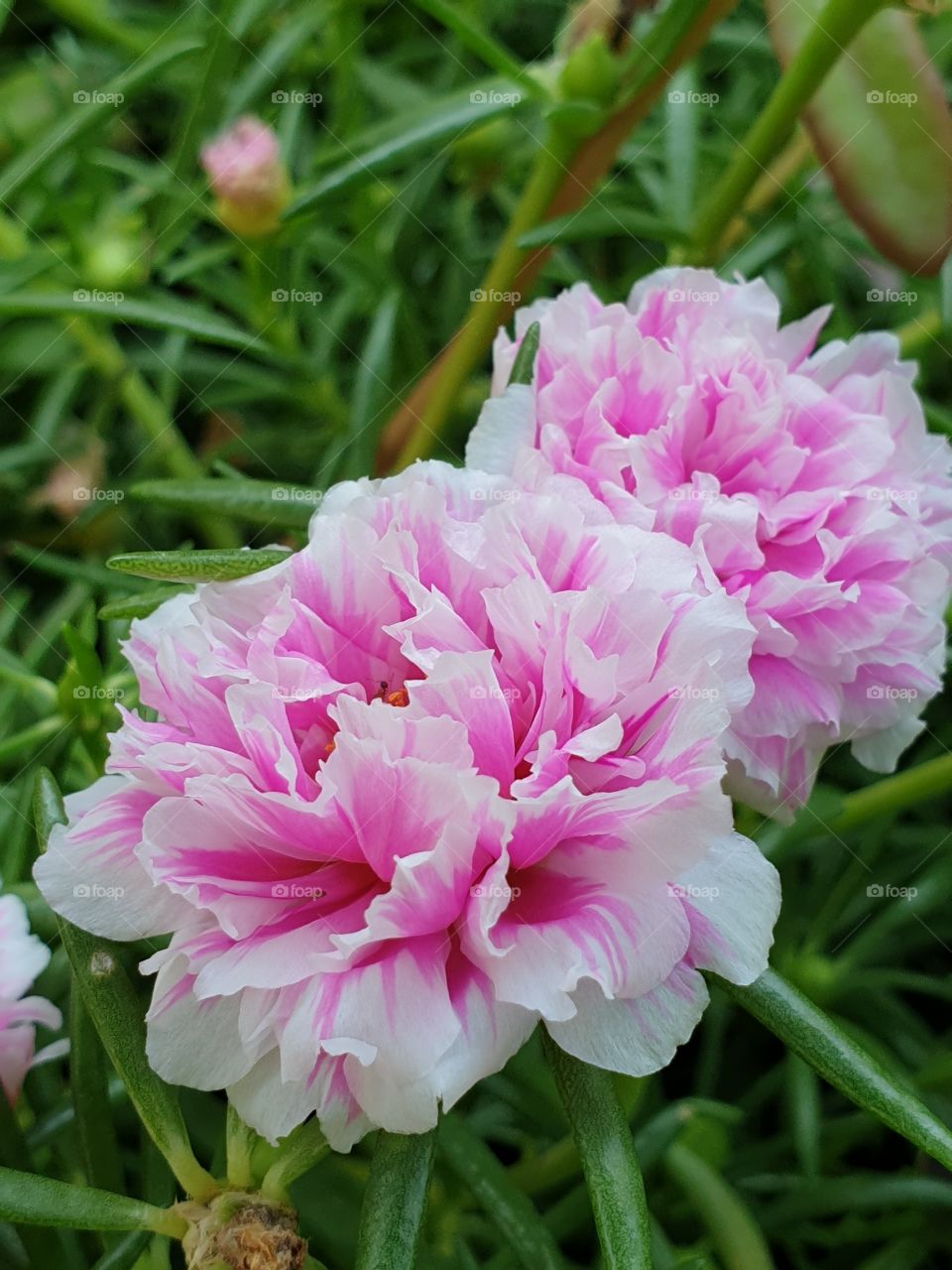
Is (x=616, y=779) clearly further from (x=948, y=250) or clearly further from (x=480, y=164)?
(x=480, y=164)

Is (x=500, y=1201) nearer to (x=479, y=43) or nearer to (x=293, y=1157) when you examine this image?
(x=293, y=1157)

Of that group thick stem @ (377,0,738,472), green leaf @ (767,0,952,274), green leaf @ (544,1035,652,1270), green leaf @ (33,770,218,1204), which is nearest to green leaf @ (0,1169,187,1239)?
green leaf @ (33,770,218,1204)

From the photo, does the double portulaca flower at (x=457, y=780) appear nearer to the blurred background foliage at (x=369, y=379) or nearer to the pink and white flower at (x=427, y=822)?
the pink and white flower at (x=427, y=822)

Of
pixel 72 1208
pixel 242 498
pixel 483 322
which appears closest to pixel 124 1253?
pixel 72 1208

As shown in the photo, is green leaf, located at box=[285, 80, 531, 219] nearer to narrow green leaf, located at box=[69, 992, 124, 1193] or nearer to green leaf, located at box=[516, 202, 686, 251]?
green leaf, located at box=[516, 202, 686, 251]

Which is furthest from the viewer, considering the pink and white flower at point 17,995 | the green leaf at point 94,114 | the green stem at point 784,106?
the green leaf at point 94,114

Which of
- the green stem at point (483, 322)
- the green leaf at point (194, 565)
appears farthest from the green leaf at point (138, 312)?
the green leaf at point (194, 565)
